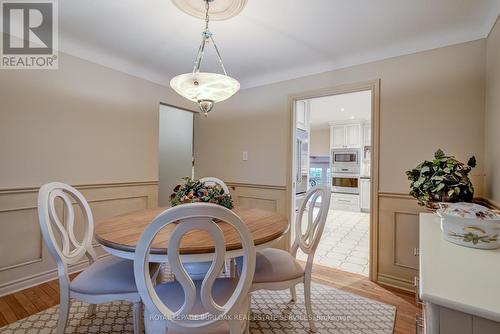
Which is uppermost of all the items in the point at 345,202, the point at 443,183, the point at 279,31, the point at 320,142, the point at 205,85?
the point at 279,31

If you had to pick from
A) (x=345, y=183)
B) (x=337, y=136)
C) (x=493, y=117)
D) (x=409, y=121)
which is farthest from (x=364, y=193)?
(x=493, y=117)

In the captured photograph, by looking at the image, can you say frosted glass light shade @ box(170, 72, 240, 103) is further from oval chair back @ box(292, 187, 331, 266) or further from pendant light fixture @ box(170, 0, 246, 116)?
oval chair back @ box(292, 187, 331, 266)

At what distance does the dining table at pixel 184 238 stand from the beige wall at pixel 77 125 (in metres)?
1.18

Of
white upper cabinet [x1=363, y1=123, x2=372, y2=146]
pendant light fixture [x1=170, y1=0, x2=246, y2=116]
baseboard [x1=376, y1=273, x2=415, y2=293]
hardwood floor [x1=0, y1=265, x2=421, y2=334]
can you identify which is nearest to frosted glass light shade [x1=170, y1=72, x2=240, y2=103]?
pendant light fixture [x1=170, y1=0, x2=246, y2=116]

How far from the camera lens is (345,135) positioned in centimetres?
616

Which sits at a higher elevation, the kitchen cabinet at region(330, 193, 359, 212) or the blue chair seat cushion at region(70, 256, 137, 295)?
the blue chair seat cushion at region(70, 256, 137, 295)

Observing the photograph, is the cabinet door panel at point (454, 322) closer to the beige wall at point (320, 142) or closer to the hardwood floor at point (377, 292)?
the hardwood floor at point (377, 292)

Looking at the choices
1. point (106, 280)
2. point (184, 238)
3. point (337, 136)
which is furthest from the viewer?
point (337, 136)

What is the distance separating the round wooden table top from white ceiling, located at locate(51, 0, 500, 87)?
153 centimetres

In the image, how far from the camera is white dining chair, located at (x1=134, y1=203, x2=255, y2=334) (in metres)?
0.87

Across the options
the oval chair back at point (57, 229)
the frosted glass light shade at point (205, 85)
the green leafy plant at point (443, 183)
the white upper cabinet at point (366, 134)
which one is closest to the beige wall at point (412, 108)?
the green leafy plant at point (443, 183)

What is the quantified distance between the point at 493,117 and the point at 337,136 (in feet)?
15.1

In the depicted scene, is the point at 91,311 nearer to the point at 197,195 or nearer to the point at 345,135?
the point at 197,195

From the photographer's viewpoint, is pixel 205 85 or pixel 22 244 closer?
pixel 205 85
